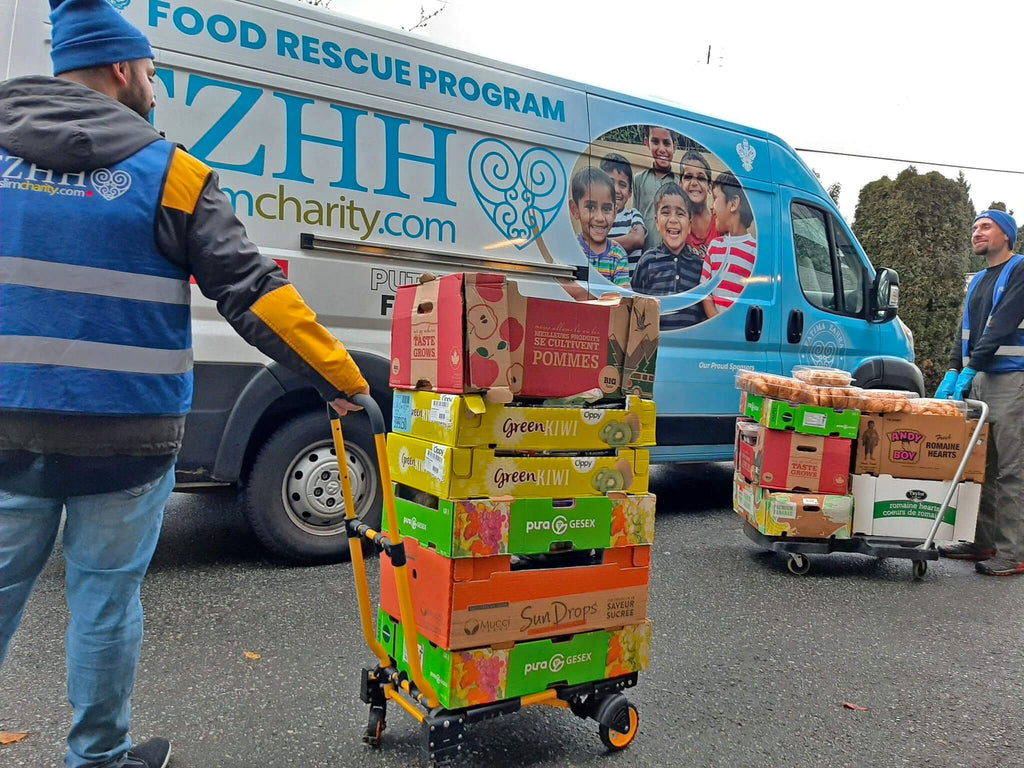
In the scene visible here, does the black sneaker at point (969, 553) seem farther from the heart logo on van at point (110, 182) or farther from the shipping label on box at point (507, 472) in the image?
the heart logo on van at point (110, 182)

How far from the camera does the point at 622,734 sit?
2.59 metres

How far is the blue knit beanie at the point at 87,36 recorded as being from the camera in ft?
6.41

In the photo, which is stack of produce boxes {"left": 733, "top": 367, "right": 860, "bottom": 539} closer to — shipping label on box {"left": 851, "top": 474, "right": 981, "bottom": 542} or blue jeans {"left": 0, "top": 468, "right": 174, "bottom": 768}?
shipping label on box {"left": 851, "top": 474, "right": 981, "bottom": 542}

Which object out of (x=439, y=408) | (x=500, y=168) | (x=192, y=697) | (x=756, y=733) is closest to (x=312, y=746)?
(x=192, y=697)

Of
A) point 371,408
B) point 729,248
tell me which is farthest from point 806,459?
point 371,408

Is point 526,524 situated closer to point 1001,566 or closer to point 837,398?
point 837,398

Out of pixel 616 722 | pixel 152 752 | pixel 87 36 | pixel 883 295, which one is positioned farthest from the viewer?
pixel 883 295

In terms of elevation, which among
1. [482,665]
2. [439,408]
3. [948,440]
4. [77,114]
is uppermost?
[77,114]

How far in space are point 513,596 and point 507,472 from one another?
38 cm

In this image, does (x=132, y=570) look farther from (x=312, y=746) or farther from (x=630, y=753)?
(x=630, y=753)

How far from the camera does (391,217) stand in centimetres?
434

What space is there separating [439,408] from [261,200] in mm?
2039

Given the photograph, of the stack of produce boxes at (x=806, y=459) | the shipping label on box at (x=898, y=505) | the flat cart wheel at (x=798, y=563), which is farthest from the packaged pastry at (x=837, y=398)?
the flat cart wheel at (x=798, y=563)

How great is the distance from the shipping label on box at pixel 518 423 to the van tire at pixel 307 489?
1.60 m
